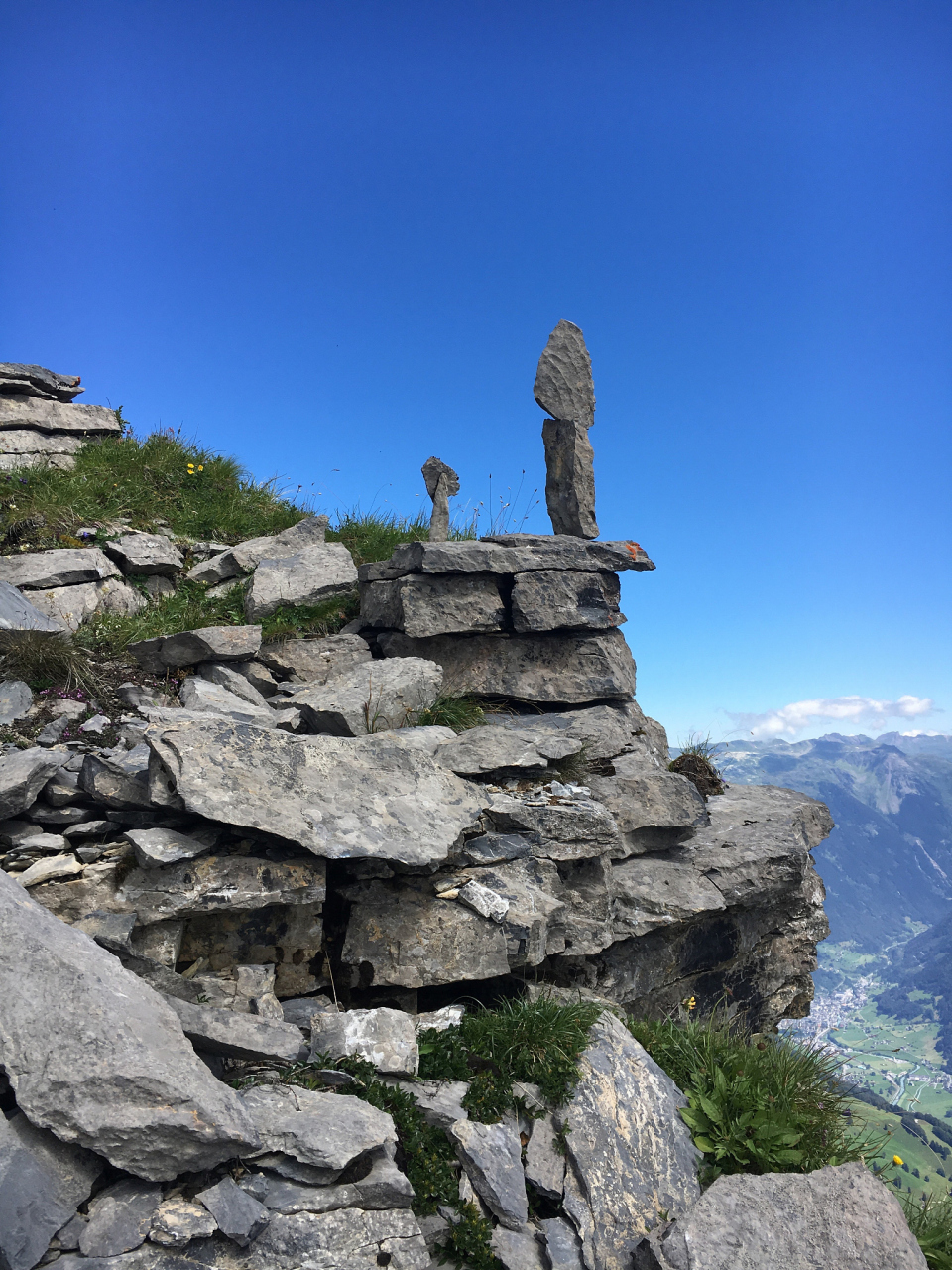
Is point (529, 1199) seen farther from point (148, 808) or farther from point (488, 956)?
point (148, 808)

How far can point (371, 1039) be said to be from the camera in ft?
19.2

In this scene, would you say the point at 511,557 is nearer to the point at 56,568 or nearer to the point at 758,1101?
the point at 56,568

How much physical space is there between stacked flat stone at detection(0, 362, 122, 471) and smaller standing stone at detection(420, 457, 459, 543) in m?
8.41

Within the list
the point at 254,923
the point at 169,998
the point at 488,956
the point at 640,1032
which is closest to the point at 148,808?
the point at 254,923

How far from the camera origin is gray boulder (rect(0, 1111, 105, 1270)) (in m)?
3.62

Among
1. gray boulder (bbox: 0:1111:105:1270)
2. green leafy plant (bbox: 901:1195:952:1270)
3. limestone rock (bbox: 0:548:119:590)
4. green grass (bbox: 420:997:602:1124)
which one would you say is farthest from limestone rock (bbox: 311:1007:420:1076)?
limestone rock (bbox: 0:548:119:590)

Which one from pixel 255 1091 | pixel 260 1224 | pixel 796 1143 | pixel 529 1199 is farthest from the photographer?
pixel 796 1143

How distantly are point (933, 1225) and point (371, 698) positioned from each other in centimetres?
775

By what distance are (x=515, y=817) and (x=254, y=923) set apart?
3019 millimetres

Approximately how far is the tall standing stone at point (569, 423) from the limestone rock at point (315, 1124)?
9952 mm

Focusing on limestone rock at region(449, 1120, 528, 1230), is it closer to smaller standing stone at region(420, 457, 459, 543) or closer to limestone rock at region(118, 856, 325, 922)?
limestone rock at region(118, 856, 325, 922)

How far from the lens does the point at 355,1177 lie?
460 centimetres

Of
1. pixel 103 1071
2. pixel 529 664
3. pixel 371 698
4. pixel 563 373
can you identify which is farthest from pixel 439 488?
pixel 103 1071

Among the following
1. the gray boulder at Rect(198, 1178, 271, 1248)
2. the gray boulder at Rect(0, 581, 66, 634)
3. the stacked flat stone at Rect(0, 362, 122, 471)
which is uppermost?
the stacked flat stone at Rect(0, 362, 122, 471)
